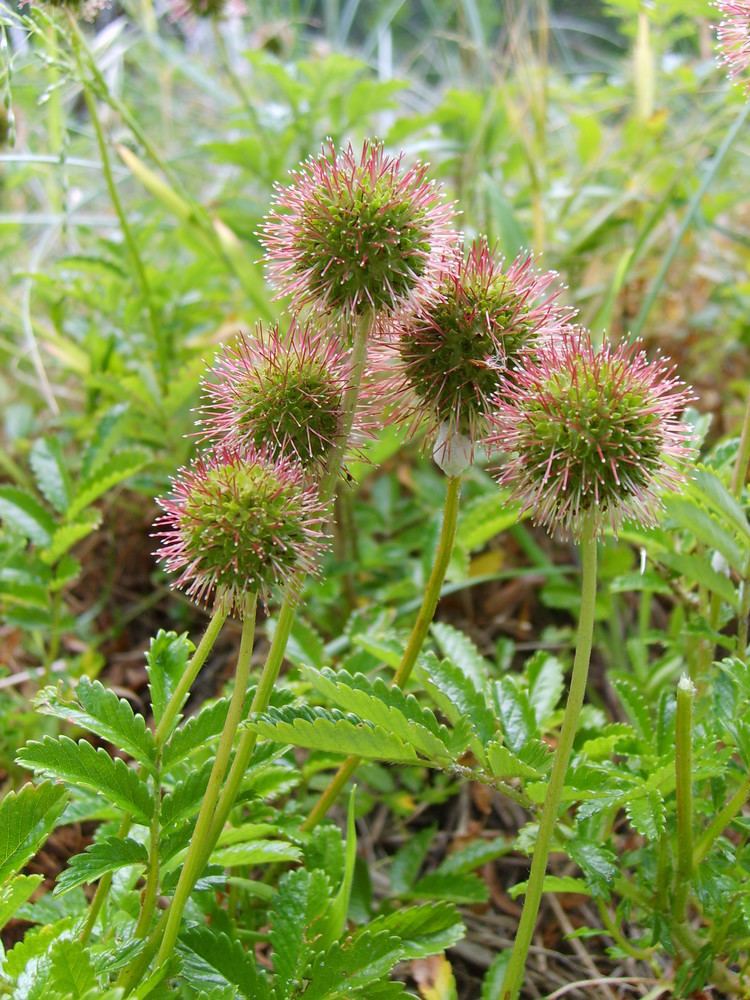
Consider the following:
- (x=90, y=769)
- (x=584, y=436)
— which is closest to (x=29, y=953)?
(x=90, y=769)

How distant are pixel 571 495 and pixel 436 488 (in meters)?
1.45

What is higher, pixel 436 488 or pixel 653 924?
pixel 436 488

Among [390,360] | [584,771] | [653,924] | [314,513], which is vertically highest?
[390,360]

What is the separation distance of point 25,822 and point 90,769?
0.09 metres

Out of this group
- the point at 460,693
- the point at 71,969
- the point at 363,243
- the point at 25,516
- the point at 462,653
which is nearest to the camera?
the point at 71,969

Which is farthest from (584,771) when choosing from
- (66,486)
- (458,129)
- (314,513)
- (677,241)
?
(458,129)

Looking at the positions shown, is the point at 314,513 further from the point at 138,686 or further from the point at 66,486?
the point at 138,686

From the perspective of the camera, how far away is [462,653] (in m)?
1.61

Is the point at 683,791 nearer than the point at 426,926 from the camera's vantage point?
Yes

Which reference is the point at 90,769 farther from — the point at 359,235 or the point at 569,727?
the point at 359,235

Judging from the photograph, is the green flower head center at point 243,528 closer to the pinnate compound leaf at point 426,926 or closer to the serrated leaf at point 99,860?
the serrated leaf at point 99,860

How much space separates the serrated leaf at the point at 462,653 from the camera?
1.58m

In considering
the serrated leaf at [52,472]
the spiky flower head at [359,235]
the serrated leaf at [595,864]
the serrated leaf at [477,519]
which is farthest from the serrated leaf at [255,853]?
the serrated leaf at [52,472]

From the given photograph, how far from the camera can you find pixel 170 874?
117 centimetres
